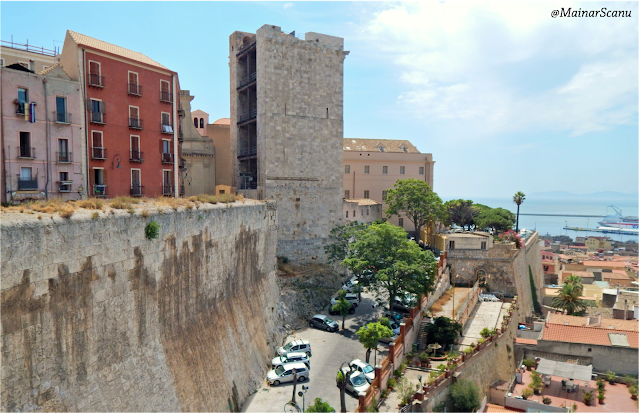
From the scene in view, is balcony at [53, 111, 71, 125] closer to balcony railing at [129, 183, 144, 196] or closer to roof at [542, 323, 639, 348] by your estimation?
balcony railing at [129, 183, 144, 196]

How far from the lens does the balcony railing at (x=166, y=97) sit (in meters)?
25.0

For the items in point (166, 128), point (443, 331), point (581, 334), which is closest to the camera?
point (166, 128)

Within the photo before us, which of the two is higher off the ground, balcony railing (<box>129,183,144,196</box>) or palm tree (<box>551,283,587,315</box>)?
balcony railing (<box>129,183,144,196</box>)

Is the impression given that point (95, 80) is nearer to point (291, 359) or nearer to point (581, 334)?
point (291, 359)

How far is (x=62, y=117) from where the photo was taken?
20297 millimetres

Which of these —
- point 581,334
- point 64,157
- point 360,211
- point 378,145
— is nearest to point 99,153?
point 64,157

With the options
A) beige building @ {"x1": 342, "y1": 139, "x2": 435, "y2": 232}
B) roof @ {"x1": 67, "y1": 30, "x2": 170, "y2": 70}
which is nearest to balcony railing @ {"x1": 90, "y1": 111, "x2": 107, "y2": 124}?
roof @ {"x1": 67, "y1": 30, "x2": 170, "y2": 70}

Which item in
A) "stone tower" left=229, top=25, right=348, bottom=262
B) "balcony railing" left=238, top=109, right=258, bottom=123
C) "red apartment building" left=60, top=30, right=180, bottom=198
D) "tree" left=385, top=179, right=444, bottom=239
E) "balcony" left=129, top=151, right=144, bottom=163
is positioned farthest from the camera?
"tree" left=385, top=179, right=444, bottom=239

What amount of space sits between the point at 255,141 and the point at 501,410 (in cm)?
2657

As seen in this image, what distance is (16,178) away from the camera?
61.5ft

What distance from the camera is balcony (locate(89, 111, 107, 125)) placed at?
21.5m

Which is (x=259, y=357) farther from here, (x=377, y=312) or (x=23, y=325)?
(x=23, y=325)

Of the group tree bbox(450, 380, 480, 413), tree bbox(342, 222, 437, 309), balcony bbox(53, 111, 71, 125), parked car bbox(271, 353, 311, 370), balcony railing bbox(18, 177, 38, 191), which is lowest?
tree bbox(450, 380, 480, 413)

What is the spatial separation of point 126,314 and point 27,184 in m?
9.10
